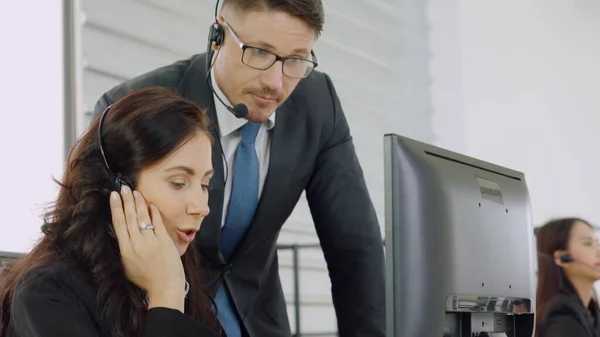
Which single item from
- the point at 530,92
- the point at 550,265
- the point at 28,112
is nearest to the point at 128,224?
the point at 28,112

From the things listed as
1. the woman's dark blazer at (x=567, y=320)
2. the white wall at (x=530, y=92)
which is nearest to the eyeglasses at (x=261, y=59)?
the woman's dark blazer at (x=567, y=320)

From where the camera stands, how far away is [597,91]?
16.4 feet

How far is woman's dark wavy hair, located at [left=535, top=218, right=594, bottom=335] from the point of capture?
10.0ft

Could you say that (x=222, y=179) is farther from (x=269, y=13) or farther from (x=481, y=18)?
(x=481, y=18)

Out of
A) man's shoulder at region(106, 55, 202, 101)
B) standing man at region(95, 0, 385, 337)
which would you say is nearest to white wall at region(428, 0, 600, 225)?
standing man at region(95, 0, 385, 337)

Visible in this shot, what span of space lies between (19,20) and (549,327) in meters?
1.89

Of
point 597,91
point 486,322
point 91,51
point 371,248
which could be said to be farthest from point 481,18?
point 486,322

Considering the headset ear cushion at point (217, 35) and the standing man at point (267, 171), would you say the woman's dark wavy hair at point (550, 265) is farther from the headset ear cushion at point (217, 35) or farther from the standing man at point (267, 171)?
the headset ear cushion at point (217, 35)

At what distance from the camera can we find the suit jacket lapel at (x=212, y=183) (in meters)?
1.55

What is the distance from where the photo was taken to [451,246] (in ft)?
3.87

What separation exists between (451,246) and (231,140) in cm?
57

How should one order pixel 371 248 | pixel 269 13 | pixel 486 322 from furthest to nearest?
pixel 371 248, pixel 269 13, pixel 486 322

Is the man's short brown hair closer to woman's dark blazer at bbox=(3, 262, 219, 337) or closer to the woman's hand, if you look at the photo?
the woman's hand

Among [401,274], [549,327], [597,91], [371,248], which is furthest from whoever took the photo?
[597,91]
